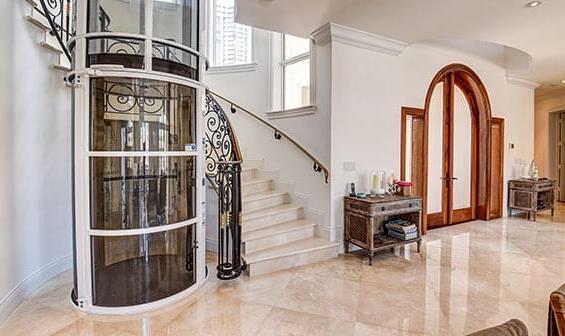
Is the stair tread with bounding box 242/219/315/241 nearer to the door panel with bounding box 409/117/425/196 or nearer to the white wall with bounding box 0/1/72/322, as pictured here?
the door panel with bounding box 409/117/425/196

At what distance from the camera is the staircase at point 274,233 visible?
3557 mm

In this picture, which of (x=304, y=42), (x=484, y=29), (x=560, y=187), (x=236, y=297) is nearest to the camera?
(x=236, y=297)

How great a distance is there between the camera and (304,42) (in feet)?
16.6

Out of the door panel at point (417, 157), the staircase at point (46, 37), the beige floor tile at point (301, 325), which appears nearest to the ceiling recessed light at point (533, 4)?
the door panel at point (417, 157)

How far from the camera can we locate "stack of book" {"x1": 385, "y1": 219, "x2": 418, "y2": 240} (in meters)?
4.07

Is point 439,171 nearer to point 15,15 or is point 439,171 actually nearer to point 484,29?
point 484,29

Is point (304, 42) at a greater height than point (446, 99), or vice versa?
point (304, 42)

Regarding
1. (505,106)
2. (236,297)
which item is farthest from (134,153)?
(505,106)

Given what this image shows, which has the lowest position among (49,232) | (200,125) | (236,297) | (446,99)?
(236,297)

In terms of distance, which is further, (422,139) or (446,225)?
(446,225)

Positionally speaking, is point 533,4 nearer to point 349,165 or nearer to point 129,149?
point 349,165

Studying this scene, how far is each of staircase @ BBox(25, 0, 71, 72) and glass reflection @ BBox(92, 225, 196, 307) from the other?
207 cm

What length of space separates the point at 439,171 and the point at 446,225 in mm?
1020

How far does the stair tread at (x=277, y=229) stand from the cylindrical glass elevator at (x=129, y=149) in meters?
1.06
